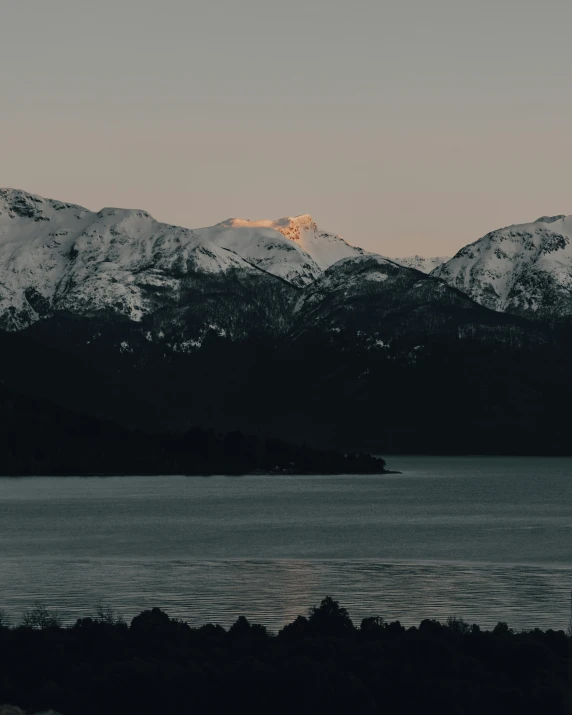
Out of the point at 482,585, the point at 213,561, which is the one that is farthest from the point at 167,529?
the point at 482,585

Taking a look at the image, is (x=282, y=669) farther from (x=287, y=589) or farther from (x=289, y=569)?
(x=289, y=569)

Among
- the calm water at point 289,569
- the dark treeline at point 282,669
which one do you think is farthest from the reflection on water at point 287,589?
the dark treeline at point 282,669

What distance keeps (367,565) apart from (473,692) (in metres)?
67.4

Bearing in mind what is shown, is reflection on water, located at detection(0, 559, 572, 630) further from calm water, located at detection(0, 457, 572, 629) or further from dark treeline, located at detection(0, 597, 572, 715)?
dark treeline, located at detection(0, 597, 572, 715)

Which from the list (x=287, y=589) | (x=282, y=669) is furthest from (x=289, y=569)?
(x=282, y=669)

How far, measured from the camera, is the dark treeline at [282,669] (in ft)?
197

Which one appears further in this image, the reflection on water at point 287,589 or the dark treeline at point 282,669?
the reflection on water at point 287,589

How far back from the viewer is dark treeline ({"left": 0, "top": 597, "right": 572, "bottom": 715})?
6012 centimetres

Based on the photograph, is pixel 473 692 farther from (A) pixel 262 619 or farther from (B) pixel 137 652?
(A) pixel 262 619

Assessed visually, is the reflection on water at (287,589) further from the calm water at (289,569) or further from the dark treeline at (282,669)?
the dark treeline at (282,669)

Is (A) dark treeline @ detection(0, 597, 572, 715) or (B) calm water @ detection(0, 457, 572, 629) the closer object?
(A) dark treeline @ detection(0, 597, 572, 715)

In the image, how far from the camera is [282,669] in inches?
2461

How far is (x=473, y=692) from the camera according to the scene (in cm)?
6047

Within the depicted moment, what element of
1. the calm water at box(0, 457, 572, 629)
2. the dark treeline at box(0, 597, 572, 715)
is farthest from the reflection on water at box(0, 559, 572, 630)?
the dark treeline at box(0, 597, 572, 715)
